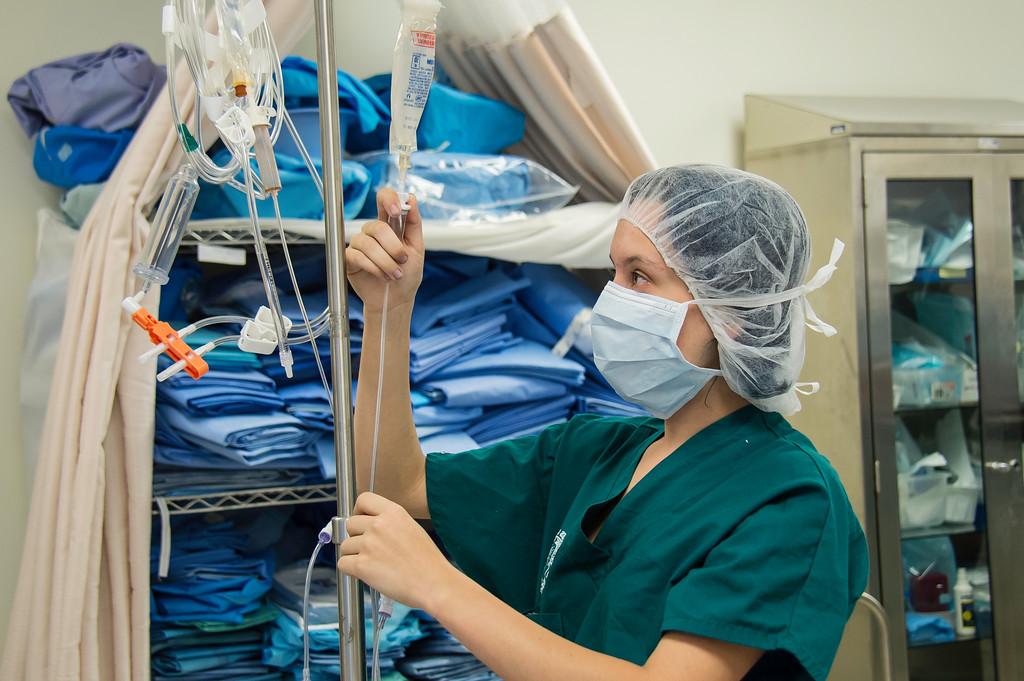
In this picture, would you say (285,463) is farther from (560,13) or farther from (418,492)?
(560,13)

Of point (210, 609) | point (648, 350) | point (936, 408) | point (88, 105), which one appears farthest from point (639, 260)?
point (936, 408)

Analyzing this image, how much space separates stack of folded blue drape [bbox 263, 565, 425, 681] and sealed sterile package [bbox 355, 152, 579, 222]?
75 cm

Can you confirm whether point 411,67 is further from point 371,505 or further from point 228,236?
point 228,236

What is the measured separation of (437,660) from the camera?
174 cm

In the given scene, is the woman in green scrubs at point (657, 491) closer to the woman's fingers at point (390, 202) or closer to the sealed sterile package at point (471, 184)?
the woman's fingers at point (390, 202)

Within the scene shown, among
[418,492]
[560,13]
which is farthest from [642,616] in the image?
[560,13]

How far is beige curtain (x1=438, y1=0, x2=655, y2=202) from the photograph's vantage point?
1789 millimetres

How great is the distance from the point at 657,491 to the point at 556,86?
1031 mm

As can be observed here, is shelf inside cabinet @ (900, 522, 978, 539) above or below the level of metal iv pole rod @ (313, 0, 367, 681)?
below

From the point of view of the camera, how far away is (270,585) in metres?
1.71

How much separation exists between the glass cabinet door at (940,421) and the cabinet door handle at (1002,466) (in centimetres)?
4

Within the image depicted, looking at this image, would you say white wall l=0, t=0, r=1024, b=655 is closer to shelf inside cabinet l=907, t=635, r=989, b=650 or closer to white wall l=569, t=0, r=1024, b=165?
white wall l=569, t=0, r=1024, b=165

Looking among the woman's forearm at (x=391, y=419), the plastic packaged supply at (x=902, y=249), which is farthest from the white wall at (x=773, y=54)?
the woman's forearm at (x=391, y=419)

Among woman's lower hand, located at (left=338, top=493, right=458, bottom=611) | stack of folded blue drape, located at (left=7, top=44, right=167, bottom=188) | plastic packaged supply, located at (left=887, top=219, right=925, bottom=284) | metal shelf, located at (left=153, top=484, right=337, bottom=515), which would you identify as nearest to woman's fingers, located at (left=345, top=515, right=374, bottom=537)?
woman's lower hand, located at (left=338, top=493, right=458, bottom=611)
